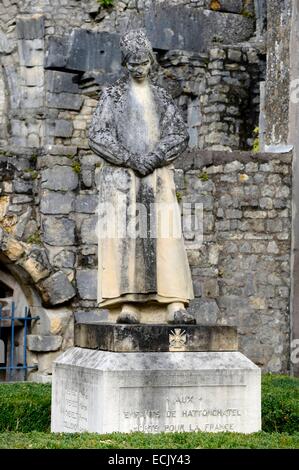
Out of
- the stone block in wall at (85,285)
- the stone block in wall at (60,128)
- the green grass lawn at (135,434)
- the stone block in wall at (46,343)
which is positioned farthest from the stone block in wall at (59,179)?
the stone block in wall at (60,128)

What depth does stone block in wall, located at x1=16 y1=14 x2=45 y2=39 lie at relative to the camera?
63.8ft

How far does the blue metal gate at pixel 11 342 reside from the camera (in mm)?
14414

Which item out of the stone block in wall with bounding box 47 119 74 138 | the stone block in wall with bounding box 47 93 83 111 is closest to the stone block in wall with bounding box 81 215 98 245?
the stone block in wall with bounding box 47 119 74 138

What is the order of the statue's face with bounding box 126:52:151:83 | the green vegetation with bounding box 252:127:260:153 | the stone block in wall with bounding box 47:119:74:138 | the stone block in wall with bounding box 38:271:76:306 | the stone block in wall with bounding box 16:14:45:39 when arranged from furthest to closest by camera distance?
the stone block in wall with bounding box 16:14:45:39, the stone block in wall with bounding box 47:119:74:138, the green vegetation with bounding box 252:127:260:153, the stone block in wall with bounding box 38:271:76:306, the statue's face with bounding box 126:52:151:83

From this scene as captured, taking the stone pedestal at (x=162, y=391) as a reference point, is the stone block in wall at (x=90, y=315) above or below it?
above

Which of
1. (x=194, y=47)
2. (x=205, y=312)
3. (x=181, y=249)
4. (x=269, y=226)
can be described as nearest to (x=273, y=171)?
(x=269, y=226)

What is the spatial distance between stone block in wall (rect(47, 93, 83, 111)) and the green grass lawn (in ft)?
19.1

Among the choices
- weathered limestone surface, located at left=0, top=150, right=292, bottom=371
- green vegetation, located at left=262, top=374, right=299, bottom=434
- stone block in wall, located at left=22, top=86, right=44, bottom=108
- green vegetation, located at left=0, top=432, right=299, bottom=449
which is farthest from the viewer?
stone block in wall, located at left=22, top=86, right=44, bottom=108

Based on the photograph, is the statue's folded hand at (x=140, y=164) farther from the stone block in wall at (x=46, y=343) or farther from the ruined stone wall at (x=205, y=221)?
the stone block in wall at (x=46, y=343)

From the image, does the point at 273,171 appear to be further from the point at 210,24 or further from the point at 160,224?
the point at 160,224

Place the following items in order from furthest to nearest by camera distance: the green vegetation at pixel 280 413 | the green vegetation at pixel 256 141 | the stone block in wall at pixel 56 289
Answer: the green vegetation at pixel 256 141 < the stone block in wall at pixel 56 289 < the green vegetation at pixel 280 413

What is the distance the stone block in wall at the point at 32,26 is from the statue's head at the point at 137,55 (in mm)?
9719

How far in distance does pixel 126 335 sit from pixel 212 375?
0.65 metres

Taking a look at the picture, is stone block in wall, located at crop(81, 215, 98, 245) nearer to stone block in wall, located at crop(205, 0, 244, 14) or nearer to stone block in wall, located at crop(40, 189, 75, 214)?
stone block in wall, located at crop(40, 189, 75, 214)
